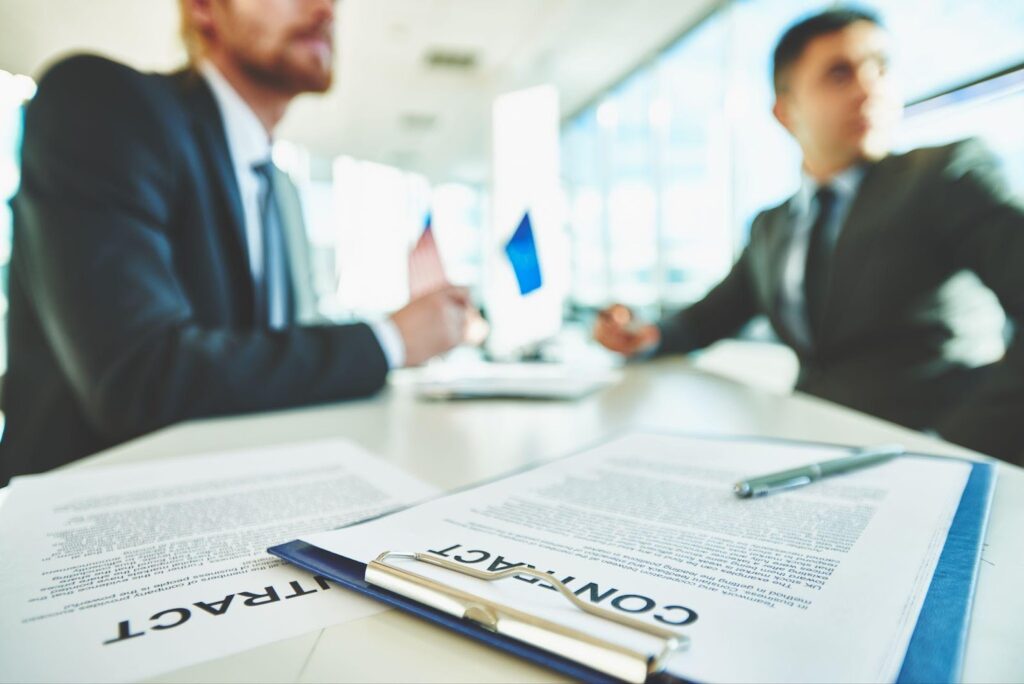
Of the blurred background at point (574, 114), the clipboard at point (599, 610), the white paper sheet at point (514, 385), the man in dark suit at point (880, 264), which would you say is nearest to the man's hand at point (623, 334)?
the man in dark suit at point (880, 264)

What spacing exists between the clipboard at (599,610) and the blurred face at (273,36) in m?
0.95

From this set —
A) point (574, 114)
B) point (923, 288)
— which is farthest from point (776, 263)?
point (574, 114)

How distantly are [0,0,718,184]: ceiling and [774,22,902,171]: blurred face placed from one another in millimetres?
1155

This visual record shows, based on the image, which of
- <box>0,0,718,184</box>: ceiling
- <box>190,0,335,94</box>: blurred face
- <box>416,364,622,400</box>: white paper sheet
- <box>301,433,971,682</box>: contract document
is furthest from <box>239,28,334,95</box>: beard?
<box>301,433,971,682</box>: contract document

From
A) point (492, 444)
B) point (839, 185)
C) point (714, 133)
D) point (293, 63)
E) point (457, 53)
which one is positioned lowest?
point (492, 444)

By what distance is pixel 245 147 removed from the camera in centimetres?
95

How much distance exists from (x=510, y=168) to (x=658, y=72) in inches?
78.1

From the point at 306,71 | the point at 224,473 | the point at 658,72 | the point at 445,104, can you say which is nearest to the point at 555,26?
the point at 658,72

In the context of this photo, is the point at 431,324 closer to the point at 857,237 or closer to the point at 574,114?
the point at 857,237

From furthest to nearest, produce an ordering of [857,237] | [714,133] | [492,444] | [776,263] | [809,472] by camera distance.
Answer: [714,133] < [776,263] < [857,237] < [492,444] < [809,472]

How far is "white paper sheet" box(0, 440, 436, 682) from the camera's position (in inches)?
7.9

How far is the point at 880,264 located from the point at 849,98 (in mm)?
Answer: 379

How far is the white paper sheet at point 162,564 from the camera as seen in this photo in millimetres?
200

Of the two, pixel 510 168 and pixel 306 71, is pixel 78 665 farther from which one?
pixel 510 168
